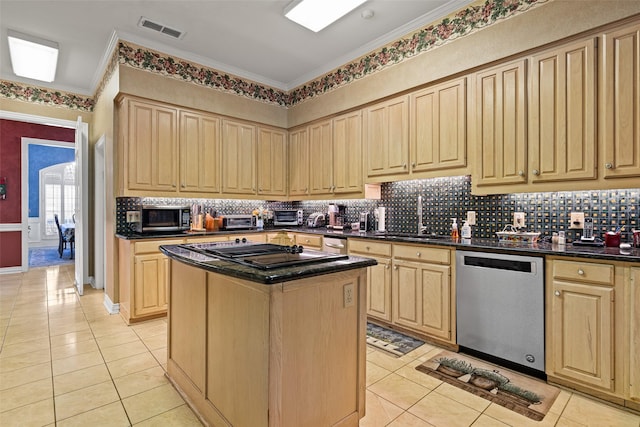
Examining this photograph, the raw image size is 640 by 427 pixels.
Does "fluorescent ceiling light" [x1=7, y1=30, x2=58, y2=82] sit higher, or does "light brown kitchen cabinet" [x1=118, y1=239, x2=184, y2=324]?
"fluorescent ceiling light" [x1=7, y1=30, x2=58, y2=82]

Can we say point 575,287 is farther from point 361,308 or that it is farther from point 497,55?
point 497,55

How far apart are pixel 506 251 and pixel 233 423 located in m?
2.14

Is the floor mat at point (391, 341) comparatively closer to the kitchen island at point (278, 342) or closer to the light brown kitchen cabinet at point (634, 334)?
the kitchen island at point (278, 342)

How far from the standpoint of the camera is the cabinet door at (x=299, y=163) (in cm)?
494

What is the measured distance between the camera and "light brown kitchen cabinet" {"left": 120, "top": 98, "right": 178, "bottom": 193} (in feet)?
12.2

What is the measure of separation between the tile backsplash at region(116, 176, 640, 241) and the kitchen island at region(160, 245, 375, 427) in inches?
78.3

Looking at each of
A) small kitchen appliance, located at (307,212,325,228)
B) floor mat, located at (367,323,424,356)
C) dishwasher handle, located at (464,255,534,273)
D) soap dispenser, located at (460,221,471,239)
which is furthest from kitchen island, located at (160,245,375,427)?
small kitchen appliance, located at (307,212,325,228)

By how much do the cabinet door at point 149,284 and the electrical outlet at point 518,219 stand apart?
137 inches

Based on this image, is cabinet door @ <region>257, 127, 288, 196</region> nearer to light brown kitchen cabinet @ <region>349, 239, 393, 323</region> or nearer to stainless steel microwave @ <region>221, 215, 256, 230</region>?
stainless steel microwave @ <region>221, 215, 256, 230</region>

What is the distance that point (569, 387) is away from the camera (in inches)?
87.5

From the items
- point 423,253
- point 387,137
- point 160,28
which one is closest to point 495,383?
point 423,253

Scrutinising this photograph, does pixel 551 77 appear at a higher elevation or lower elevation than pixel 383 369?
higher

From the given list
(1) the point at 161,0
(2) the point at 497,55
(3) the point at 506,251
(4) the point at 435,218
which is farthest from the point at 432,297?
(1) the point at 161,0

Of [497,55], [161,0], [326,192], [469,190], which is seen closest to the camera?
[497,55]
